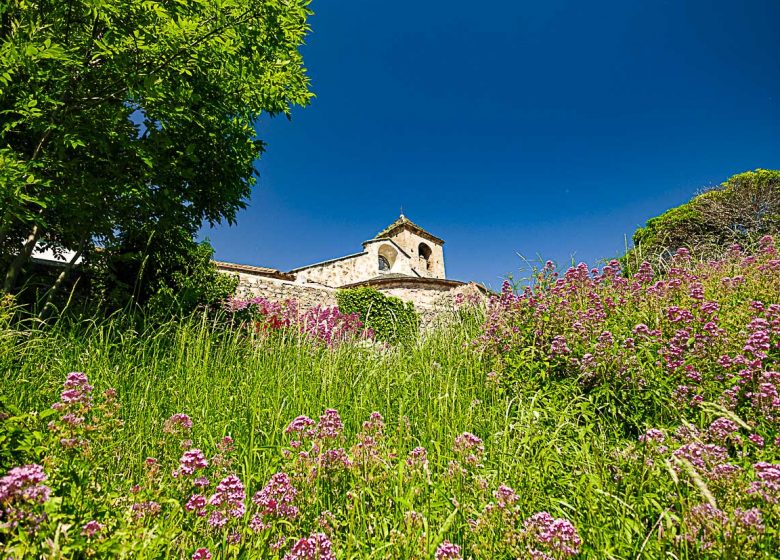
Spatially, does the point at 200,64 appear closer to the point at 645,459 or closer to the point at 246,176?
the point at 246,176

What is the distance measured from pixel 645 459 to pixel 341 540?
4.95 feet

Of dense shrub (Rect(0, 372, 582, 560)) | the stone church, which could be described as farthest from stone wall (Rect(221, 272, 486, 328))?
dense shrub (Rect(0, 372, 582, 560))

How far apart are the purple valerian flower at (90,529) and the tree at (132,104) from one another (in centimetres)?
363

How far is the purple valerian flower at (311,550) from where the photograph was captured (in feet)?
4.61

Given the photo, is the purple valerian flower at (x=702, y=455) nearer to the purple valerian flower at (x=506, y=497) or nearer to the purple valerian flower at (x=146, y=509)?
the purple valerian flower at (x=506, y=497)

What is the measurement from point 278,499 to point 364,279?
20.4 metres

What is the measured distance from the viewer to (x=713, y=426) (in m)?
1.94

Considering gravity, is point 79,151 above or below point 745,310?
above

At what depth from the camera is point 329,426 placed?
6.82ft

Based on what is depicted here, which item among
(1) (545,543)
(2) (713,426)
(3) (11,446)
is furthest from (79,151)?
(2) (713,426)

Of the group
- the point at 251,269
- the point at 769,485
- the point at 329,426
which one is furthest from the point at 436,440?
the point at 251,269

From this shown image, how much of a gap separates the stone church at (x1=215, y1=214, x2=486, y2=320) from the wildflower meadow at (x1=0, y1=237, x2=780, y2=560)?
99.9 inches

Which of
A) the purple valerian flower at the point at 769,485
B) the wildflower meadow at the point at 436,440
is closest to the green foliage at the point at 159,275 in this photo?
the wildflower meadow at the point at 436,440

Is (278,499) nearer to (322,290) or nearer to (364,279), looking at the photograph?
(322,290)
